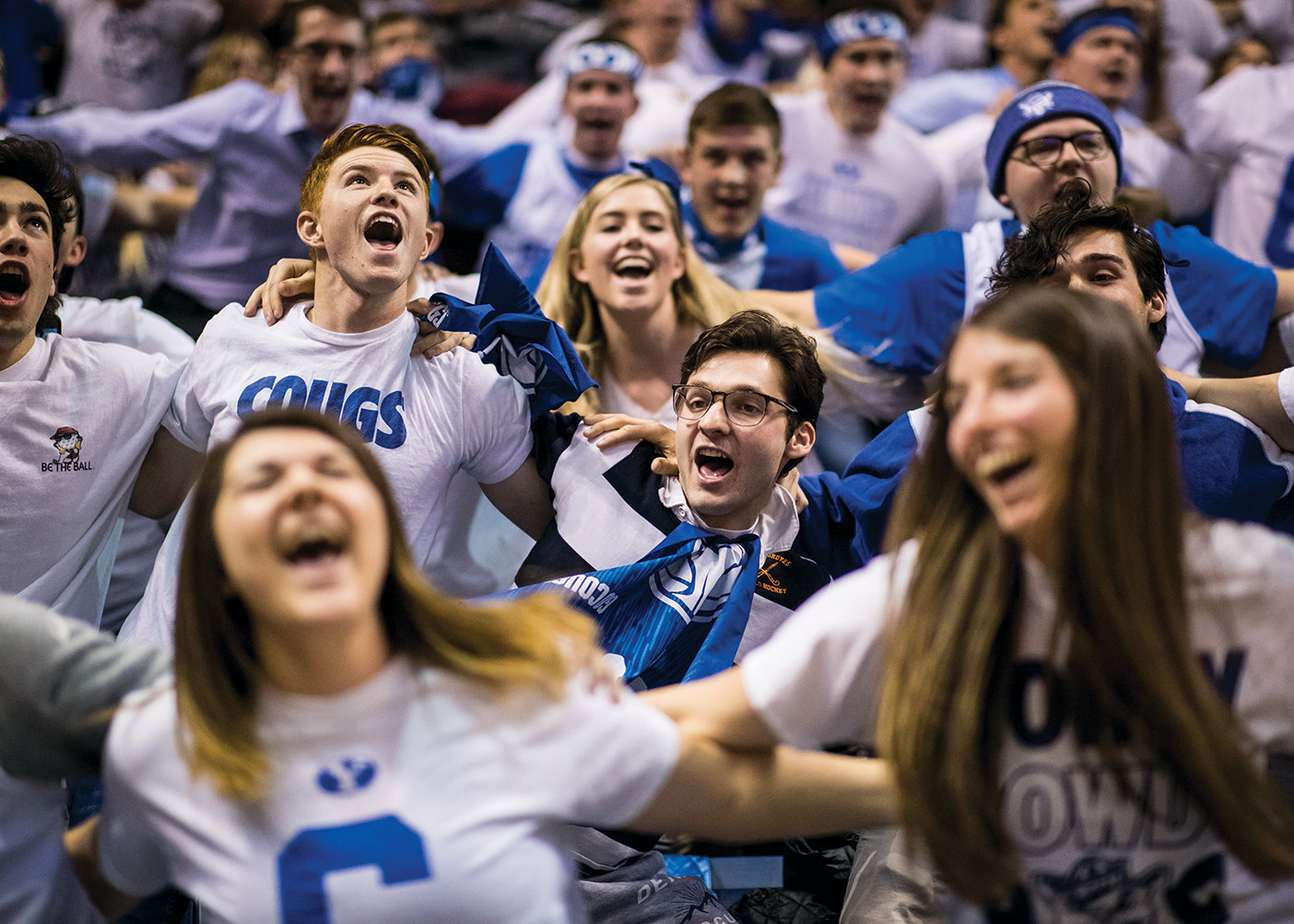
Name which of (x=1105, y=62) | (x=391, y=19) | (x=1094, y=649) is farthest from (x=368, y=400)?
(x=391, y=19)

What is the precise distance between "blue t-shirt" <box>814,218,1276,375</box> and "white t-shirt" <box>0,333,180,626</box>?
6.80 ft

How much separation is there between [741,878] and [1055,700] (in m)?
1.44

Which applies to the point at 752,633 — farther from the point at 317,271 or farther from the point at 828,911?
the point at 317,271

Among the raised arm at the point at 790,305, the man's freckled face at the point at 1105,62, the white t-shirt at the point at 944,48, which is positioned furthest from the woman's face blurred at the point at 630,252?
the white t-shirt at the point at 944,48

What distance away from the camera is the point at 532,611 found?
1.88 meters

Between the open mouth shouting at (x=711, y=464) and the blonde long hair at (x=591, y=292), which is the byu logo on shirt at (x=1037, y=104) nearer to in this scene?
the blonde long hair at (x=591, y=292)

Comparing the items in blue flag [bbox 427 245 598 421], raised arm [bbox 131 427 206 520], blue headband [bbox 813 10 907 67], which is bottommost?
raised arm [bbox 131 427 206 520]

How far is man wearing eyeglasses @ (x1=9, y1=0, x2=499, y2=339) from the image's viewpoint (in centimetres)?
510

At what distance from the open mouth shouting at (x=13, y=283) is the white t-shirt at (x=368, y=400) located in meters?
0.41

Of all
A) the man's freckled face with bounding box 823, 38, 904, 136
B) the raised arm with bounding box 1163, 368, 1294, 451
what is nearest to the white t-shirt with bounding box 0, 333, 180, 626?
the raised arm with bounding box 1163, 368, 1294, 451

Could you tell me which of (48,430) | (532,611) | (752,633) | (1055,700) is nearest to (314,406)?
(48,430)

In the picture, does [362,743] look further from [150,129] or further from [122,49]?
[122,49]

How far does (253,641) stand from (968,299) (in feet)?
8.70

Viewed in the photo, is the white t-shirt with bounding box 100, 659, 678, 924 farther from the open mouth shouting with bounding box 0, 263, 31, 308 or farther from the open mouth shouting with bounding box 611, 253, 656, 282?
the open mouth shouting with bounding box 611, 253, 656, 282
